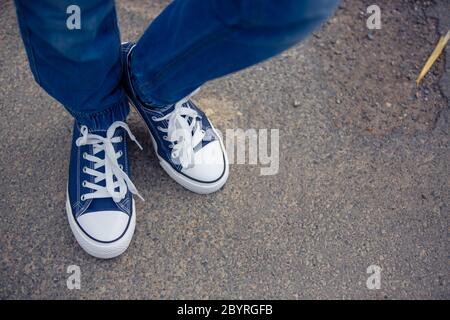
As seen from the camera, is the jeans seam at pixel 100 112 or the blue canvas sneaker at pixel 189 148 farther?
the blue canvas sneaker at pixel 189 148

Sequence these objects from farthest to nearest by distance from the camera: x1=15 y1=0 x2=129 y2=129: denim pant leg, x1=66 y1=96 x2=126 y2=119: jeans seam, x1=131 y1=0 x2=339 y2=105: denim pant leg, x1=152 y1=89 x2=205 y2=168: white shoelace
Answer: x1=152 y1=89 x2=205 y2=168: white shoelace → x1=66 y1=96 x2=126 y2=119: jeans seam → x1=15 y1=0 x2=129 y2=129: denim pant leg → x1=131 y1=0 x2=339 y2=105: denim pant leg

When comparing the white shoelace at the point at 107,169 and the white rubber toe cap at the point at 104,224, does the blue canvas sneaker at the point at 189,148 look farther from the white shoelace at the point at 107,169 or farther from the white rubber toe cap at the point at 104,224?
the white rubber toe cap at the point at 104,224

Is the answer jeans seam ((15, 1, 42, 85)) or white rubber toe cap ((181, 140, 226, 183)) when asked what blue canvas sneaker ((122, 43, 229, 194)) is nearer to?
white rubber toe cap ((181, 140, 226, 183))

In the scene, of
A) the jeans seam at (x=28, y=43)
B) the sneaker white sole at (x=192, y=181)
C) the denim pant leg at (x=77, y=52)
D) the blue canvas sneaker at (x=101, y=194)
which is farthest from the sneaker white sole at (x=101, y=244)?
the jeans seam at (x=28, y=43)

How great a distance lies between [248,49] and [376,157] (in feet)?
2.43

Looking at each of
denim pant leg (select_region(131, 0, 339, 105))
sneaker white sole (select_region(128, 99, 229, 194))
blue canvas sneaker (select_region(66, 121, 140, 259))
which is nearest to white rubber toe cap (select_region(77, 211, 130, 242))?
blue canvas sneaker (select_region(66, 121, 140, 259))

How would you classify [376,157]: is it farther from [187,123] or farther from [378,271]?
[187,123]

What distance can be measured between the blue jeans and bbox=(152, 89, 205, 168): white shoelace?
0.46 feet

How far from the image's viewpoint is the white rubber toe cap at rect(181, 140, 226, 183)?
4.27ft

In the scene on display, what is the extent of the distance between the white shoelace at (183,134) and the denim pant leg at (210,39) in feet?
0.50

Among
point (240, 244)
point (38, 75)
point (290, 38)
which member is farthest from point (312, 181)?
point (38, 75)

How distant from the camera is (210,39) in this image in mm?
844

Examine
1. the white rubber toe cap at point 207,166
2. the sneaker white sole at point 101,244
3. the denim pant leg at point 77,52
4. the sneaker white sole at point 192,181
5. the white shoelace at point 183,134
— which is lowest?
the sneaker white sole at point 101,244

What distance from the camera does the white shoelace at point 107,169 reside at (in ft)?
4.01
